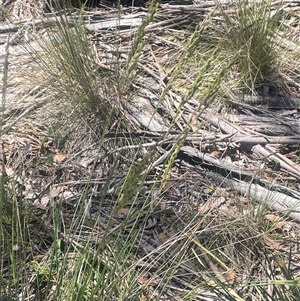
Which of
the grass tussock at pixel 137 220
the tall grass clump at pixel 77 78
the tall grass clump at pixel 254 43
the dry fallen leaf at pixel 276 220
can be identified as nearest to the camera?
the grass tussock at pixel 137 220

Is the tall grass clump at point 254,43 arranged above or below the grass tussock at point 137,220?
above

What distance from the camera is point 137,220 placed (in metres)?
1.54

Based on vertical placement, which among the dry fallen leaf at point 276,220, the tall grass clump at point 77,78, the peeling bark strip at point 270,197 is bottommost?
the dry fallen leaf at point 276,220

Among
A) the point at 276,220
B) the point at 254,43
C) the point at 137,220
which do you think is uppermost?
the point at 254,43

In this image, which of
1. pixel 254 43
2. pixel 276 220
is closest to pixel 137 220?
pixel 276 220

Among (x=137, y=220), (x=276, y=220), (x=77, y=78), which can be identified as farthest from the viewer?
(x=77, y=78)

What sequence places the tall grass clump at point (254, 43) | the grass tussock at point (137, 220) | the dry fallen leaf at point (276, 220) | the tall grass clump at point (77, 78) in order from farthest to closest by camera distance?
the tall grass clump at point (254, 43) < the tall grass clump at point (77, 78) < the dry fallen leaf at point (276, 220) < the grass tussock at point (137, 220)

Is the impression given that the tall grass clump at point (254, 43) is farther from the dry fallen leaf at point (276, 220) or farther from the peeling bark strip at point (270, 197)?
the dry fallen leaf at point (276, 220)

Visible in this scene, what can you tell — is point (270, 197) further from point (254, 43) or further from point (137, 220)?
point (254, 43)

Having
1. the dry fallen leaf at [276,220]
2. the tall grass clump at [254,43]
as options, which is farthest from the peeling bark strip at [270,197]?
the tall grass clump at [254,43]

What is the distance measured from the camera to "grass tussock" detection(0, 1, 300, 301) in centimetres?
150

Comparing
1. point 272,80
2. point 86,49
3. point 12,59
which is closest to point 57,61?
point 86,49

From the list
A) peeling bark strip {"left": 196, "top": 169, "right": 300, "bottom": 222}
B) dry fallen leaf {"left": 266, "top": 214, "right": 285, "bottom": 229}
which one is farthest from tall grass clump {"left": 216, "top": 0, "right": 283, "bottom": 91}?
dry fallen leaf {"left": 266, "top": 214, "right": 285, "bottom": 229}

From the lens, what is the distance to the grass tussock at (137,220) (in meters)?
1.50
